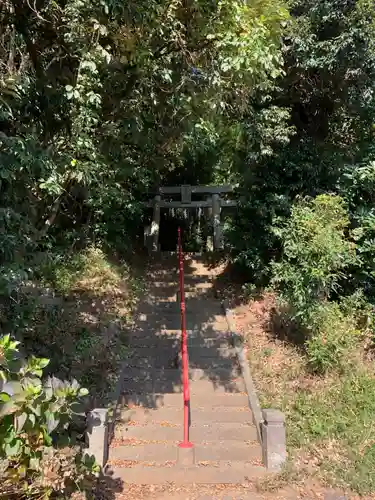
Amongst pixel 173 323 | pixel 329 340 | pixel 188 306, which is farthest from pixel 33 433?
pixel 188 306

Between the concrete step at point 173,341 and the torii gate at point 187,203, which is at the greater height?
the torii gate at point 187,203

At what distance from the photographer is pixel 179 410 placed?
533cm

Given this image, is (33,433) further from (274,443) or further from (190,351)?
(190,351)

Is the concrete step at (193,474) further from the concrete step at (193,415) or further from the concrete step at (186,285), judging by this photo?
the concrete step at (186,285)

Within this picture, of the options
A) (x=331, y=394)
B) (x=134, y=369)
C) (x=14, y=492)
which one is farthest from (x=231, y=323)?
(x=14, y=492)

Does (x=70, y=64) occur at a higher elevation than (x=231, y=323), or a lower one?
higher

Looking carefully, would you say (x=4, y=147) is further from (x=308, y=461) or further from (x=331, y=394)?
(x=331, y=394)

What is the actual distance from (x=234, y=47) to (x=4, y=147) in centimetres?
292

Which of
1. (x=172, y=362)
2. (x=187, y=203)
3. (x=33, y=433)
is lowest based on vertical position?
(x=172, y=362)

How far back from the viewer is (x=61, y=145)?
466 centimetres

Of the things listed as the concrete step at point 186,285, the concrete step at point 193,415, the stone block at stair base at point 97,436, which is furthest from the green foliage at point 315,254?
the concrete step at point 186,285

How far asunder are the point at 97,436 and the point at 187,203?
8.84 meters

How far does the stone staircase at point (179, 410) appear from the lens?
443cm

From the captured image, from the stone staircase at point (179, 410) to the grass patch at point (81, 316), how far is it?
0.33 m
